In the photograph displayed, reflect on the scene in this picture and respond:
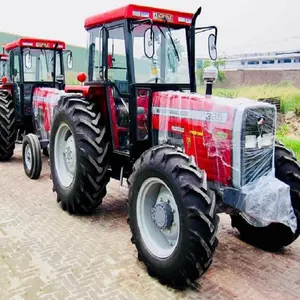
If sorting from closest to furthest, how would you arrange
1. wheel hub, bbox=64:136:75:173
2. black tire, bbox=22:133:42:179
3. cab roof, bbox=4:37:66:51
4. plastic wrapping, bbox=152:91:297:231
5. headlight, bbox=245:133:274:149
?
plastic wrapping, bbox=152:91:297:231 → headlight, bbox=245:133:274:149 → wheel hub, bbox=64:136:75:173 → black tire, bbox=22:133:42:179 → cab roof, bbox=4:37:66:51

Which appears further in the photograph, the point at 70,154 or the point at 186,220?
the point at 70,154

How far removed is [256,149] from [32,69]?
6432 mm

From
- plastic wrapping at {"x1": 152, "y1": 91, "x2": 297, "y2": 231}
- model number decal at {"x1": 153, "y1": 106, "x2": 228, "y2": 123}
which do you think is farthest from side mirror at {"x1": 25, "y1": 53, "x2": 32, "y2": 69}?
plastic wrapping at {"x1": 152, "y1": 91, "x2": 297, "y2": 231}

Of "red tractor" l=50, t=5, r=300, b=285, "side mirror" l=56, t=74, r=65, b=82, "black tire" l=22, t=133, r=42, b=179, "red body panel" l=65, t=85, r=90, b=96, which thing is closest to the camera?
"red tractor" l=50, t=5, r=300, b=285

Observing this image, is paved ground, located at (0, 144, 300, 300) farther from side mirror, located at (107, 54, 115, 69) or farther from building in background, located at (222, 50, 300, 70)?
building in background, located at (222, 50, 300, 70)

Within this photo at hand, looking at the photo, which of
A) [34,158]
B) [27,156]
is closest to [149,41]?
[34,158]

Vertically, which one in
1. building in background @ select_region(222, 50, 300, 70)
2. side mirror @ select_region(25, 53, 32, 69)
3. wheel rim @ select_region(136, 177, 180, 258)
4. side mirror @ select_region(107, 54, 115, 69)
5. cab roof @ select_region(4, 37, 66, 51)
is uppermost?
building in background @ select_region(222, 50, 300, 70)

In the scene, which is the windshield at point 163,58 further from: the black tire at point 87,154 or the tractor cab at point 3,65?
the tractor cab at point 3,65

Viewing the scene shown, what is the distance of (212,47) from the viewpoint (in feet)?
15.7

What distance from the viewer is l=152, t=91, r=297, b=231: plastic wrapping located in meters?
3.66

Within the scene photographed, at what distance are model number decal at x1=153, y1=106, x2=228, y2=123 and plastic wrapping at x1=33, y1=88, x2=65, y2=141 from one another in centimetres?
378

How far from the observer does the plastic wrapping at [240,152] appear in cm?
366

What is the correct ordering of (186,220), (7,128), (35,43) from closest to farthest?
(186,220) → (35,43) → (7,128)

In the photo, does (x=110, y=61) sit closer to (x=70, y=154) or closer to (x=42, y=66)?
(x=70, y=154)
